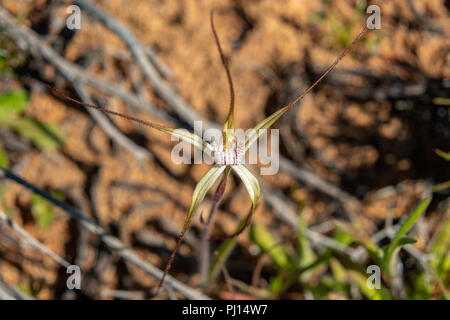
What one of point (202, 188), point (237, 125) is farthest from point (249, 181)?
point (237, 125)

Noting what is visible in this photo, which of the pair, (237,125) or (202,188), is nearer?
(202,188)

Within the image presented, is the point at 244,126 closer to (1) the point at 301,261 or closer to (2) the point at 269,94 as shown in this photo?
(2) the point at 269,94

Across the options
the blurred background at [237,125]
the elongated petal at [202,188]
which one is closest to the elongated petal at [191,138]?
the elongated petal at [202,188]

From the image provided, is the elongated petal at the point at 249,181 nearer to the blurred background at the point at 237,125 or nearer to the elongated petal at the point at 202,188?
the elongated petal at the point at 202,188

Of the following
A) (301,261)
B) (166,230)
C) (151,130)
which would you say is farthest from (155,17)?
(301,261)

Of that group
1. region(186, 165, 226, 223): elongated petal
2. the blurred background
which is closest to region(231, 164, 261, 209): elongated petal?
region(186, 165, 226, 223): elongated petal

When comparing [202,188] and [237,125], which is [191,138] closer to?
[202,188]

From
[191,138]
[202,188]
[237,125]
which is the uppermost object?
[237,125]

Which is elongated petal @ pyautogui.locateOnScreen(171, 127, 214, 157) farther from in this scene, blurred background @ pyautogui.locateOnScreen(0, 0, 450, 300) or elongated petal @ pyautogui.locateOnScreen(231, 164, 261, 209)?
blurred background @ pyautogui.locateOnScreen(0, 0, 450, 300)
